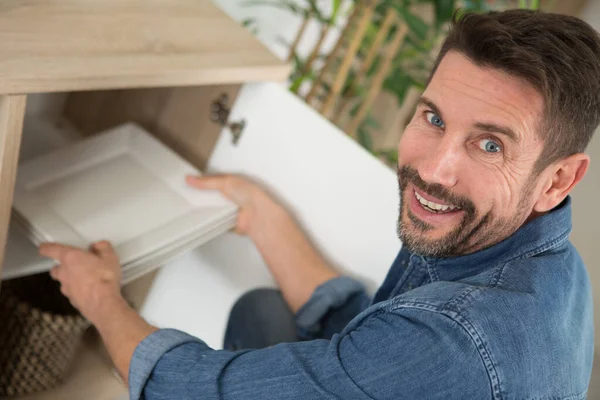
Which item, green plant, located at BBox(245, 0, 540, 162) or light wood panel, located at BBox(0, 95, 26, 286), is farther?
green plant, located at BBox(245, 0, 540, 162)

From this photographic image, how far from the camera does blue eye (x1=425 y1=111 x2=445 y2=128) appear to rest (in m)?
1.01

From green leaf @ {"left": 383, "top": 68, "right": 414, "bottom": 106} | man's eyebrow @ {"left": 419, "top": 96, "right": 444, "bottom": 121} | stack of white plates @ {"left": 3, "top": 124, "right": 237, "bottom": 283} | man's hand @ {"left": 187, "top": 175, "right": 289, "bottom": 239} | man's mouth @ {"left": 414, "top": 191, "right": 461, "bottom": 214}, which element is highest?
man's eyebrow @ {"left": 419, "top": 96, "right": 444, "bottom": 121}

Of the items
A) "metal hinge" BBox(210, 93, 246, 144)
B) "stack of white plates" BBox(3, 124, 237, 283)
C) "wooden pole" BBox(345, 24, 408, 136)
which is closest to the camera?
"stack of white plates" BBox(3, 124, 237, 283)

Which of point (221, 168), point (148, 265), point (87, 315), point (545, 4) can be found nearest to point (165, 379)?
point (87, 315)

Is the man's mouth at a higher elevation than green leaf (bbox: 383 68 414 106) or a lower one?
higher

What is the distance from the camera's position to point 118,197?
4.15 feet

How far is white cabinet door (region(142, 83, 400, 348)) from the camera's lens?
1245 millimetres

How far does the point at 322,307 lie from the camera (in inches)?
48.0

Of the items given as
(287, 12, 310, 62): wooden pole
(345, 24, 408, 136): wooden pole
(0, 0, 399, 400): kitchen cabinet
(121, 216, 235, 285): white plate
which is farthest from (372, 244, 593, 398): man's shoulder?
(287, 12, 310, 62): wooden pole

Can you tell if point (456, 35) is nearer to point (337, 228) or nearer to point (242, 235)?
point (337, 228)

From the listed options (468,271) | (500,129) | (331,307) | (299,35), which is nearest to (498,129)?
(500,129)

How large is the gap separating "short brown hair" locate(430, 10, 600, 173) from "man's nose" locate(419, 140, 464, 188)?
105 millimetres

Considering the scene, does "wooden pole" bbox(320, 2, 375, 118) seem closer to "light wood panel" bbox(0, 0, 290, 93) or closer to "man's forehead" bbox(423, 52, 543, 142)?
"light wood panel" bbox(0, 0, 290, 93)

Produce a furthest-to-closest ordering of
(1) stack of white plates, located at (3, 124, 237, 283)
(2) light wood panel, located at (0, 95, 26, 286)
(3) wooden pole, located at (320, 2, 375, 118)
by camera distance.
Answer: (3) wooden pole, located at (320, 2, 375, 118) → (1) stack of white plates, located at (3, 124, 237, 283) → (2) light wood panel, located at (0, 95, 26, 286)
